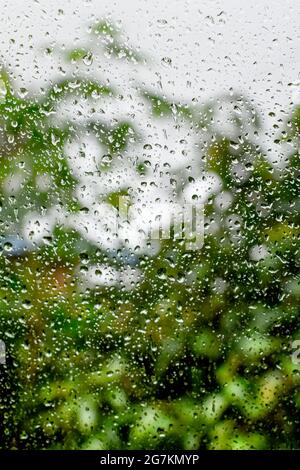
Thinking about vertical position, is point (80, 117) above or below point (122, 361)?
above

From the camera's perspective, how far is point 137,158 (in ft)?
3.59

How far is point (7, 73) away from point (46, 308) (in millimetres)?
459

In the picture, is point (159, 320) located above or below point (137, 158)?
below

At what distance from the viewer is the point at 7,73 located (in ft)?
3.52

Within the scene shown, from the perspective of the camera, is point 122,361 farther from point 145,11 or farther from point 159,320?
point 145,11

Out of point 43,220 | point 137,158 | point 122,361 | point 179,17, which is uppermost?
point 179,17

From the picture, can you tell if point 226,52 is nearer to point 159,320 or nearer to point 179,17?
point 179,17

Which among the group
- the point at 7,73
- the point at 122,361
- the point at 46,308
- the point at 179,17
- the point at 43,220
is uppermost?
the point at 179,17

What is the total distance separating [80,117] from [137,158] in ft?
0.45

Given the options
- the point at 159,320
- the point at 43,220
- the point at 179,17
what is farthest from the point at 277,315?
the point at 179,17

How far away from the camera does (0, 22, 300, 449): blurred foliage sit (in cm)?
109

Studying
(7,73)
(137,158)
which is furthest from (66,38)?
(137,158)

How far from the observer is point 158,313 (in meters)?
1.10

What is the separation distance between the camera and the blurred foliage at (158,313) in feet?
3.56
